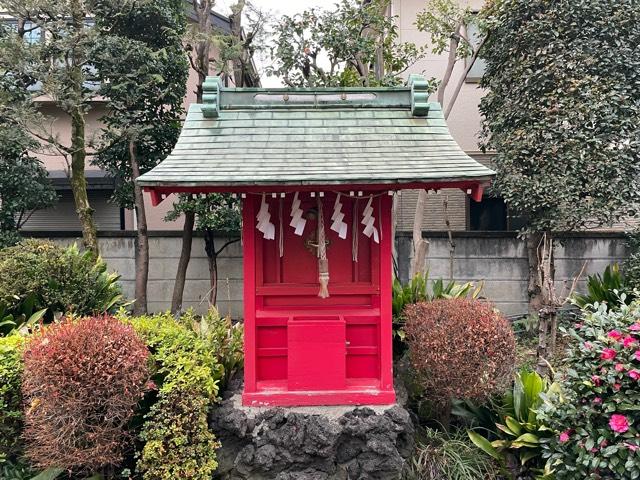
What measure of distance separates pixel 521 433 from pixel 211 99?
5.12 meters

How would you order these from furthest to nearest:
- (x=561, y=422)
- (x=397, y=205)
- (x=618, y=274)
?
1. (x=397, y=205)
2. (x=618, y=274)
3. (x=561, y=422)

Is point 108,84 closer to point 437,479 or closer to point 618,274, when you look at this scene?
point 437,479

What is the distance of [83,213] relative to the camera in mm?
8039

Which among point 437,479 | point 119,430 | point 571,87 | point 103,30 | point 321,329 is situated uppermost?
point 103,30

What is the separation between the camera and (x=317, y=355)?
482 cm

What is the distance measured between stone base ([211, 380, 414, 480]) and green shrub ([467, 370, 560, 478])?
2.89 ft

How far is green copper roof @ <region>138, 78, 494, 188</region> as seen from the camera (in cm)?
422

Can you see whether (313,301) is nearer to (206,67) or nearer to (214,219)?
(214,219)

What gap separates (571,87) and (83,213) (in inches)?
355

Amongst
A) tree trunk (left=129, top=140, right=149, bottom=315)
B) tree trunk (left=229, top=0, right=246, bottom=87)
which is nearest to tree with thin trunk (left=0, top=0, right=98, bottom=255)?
tree trunk (left=129, top=140, right=149, bottom=315)

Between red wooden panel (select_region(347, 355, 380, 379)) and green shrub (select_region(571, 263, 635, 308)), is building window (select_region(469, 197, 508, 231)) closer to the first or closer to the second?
green shrub (select_region(571, 263, 635, 308))

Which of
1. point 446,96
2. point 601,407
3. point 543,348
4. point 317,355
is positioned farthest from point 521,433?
point 446,96

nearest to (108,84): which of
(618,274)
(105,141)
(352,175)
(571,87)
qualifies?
(105,141)

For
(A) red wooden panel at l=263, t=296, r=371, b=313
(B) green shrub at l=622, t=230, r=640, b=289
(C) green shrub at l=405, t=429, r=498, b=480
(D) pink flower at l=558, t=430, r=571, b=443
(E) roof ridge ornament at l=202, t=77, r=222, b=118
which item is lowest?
(C) green shrub at l=405, t=429, r=498, b=480
